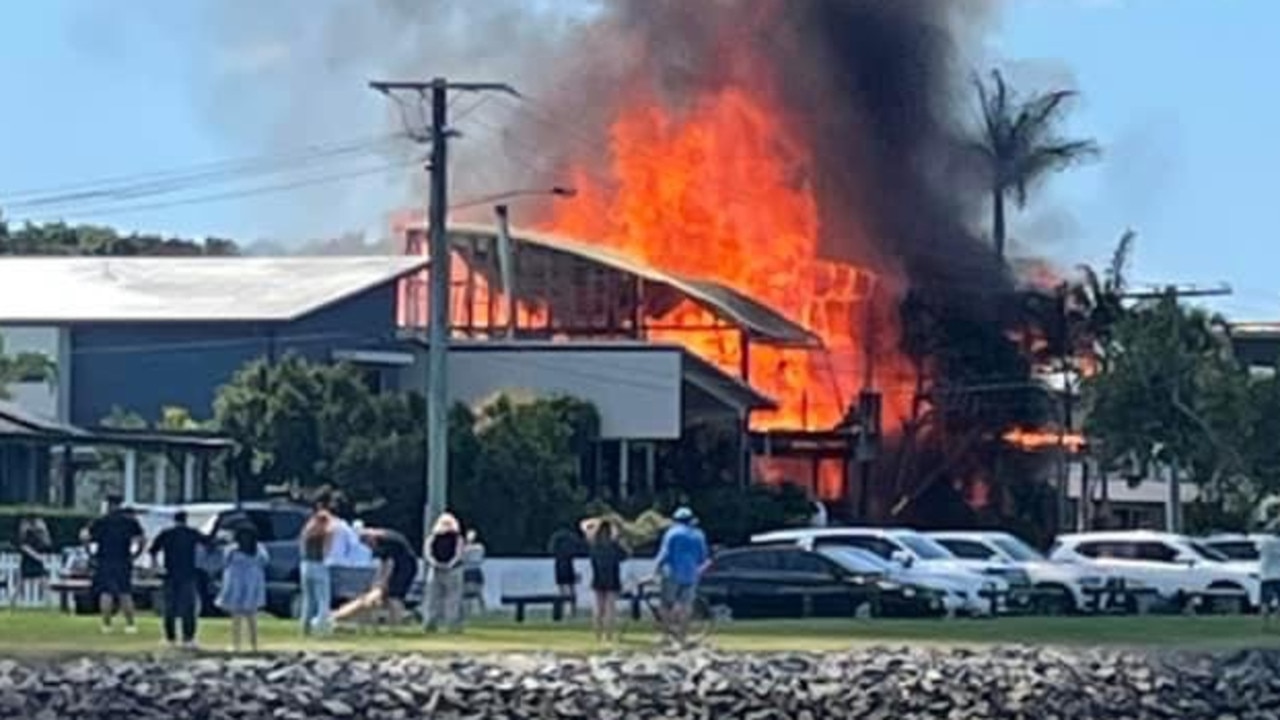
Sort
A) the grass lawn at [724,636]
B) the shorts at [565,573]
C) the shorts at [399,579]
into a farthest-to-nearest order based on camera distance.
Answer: the shorts at [565,573], the shorts at [399,579], the grass lawn at [724,636]

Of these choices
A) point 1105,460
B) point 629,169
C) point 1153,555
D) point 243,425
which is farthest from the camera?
point 629,169

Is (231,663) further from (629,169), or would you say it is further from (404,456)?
(629,169)

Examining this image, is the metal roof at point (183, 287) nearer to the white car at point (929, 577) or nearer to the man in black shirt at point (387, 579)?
the white car at point (929, 577)

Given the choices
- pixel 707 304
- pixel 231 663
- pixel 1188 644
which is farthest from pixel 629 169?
pixel 231 663

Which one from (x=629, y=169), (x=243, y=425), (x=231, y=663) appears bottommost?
(x=231, y=663)

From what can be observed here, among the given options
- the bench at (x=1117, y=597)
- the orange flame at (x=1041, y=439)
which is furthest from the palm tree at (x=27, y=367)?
the bench at (x=1117, y=597)

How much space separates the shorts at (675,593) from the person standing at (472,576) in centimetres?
511

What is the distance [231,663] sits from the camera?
41188mm

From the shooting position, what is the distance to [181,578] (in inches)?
1682

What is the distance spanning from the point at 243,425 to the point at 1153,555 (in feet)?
70.1

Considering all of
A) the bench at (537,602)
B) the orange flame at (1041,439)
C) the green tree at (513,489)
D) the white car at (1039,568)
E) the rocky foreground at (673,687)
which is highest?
the orange flame at (1041,439)

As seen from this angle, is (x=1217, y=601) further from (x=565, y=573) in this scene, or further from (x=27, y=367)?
(x=27, y=367)

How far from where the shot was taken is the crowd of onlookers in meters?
43.3

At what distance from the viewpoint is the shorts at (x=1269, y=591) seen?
55.2 meters
